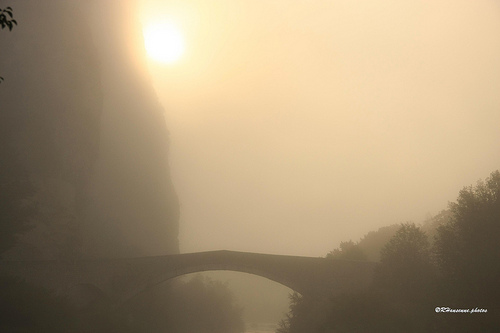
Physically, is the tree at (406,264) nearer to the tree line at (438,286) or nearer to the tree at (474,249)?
the tree line at (438,286)

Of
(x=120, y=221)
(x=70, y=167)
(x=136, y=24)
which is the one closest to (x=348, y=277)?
(x=70, y=167)

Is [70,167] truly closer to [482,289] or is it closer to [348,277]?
[348,277]

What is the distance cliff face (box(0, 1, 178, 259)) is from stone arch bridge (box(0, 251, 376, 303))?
9.76 metres

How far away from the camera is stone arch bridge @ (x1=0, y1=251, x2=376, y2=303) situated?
39.6 m

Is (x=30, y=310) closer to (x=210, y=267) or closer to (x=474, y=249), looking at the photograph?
(x=210, y=267)

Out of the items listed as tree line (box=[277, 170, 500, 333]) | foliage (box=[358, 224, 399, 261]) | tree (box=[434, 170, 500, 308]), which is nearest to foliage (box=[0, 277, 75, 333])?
tree line (box=[277, 170, 500, 333])

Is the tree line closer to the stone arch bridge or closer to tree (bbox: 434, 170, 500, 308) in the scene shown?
tree (bbox: 434, 170, 500, 308)

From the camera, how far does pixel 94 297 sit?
147ft

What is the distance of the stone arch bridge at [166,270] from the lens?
3956cm

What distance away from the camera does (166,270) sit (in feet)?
143

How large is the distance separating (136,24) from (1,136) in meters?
86.1

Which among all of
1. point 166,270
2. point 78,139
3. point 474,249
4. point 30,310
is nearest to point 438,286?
point 474,249

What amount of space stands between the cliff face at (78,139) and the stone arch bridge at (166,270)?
976 centimetres

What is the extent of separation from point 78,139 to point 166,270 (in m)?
34.4
